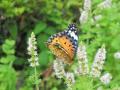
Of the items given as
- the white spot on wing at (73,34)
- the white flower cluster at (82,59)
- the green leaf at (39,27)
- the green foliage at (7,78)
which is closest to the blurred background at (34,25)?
the green leaf at (39,27)

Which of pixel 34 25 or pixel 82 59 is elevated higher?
pixel 34 25

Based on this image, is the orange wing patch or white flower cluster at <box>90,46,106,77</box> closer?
white flower cluster at <box>90,46,106,77</box>

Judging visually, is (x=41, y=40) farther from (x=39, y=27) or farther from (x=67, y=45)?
(x=67, y=45)

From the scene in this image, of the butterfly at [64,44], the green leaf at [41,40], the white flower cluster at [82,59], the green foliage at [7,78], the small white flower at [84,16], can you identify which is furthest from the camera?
the green leaf at [41,40]

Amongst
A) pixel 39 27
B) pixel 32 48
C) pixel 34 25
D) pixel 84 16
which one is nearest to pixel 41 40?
pixel 39 27

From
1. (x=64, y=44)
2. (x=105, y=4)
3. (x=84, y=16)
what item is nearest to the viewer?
(x=64, y=44)

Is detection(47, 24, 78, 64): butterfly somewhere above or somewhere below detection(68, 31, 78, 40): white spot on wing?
below

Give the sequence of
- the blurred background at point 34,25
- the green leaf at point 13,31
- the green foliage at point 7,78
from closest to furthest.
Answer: the green foliage at point 7,78
the blurred background at point 34,25
the green leaf at point 13,31

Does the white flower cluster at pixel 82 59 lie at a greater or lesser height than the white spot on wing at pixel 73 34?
lesser

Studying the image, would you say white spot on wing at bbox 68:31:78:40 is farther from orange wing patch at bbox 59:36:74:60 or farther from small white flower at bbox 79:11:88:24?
small white flower at bbox 79:11:88:24

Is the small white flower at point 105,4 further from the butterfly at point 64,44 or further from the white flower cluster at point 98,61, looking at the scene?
the white flower cluster at point 98,61

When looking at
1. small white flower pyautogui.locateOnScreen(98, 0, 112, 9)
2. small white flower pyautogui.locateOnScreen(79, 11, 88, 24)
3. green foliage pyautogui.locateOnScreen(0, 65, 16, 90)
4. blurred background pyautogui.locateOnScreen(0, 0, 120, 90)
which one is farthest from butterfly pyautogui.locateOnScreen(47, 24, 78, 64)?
blurred background pyautogui.locateOnScreen(0, 0, 120, 90)
